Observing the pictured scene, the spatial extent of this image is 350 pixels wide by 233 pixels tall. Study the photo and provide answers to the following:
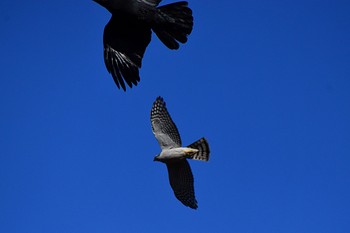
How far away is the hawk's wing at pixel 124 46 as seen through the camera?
868 centimetres

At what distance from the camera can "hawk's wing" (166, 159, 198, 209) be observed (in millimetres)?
10812

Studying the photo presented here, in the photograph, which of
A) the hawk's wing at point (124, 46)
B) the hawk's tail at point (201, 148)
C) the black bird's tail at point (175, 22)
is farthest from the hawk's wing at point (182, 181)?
the black bird's tail at point (175, 22)

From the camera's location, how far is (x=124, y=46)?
Answer: 8.98 meters

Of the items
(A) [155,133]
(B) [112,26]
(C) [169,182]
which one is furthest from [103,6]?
(C) [169,182]

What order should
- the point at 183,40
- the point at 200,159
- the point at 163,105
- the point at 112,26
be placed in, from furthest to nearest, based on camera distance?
the point at 163,105 → the point at 200,159 → the point at 112,26 → the point at 183,40

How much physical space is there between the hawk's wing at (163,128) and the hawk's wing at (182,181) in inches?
13.6

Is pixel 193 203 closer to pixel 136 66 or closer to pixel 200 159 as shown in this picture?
pixel 200 159

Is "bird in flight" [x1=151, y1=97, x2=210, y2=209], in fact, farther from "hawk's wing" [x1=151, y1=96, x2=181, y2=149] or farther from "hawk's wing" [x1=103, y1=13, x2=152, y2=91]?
"hawk's wing" [x1=103, y1=13, x2=152, y2=91]

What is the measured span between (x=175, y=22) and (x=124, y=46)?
99 centimetres

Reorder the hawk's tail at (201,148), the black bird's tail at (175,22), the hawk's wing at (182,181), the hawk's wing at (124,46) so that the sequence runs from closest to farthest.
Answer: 1. the black bird's tail at (175,22)
2. the hawk's wing at (124,46)
3. the hawk's tail at (201,148)
4. the hawk's wing at (182,181)

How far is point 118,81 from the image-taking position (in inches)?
339

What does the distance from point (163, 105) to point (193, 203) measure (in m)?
1.79

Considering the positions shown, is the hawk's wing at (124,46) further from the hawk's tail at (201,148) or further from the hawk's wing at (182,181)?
the hawk's wing at (182,181)

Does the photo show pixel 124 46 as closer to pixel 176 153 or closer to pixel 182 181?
pixel 176 153
